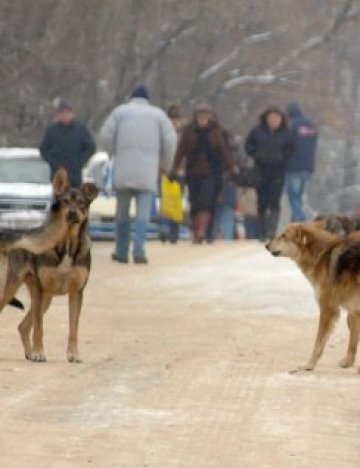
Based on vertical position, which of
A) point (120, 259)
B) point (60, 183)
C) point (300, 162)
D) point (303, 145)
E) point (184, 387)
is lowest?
point (120, 259)

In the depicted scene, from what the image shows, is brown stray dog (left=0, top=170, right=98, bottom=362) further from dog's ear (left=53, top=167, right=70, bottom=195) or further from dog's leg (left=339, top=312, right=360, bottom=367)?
dog's leg (left=339, top=312, right=360, bottom=367)

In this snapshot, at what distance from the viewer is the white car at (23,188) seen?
92.7 feet

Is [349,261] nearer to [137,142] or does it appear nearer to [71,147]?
[137,142]

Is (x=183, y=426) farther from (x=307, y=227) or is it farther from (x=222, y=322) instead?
(x=222, y=322)

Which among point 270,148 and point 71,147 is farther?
point 270,148

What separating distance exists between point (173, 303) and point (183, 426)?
7.64m

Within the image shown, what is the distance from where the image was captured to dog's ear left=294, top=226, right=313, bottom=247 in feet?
43.4

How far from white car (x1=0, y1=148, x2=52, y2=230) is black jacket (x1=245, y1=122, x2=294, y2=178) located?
10.1 feet

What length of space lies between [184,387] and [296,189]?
Answer: 644 inches

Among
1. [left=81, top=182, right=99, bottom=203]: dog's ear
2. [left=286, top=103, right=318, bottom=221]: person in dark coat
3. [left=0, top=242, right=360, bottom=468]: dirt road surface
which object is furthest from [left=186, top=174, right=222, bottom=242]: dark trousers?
[left=81, top=182, right=99, bottom=203]: dog's ear

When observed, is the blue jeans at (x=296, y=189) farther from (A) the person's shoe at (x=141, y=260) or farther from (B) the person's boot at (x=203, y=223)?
(A) the person's shoe at (x=141, y=260)

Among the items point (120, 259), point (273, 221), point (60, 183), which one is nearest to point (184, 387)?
point (60, 183)

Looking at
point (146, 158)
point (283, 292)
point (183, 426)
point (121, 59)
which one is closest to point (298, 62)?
point (121, 59)

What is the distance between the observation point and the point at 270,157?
84.6 ft
